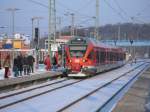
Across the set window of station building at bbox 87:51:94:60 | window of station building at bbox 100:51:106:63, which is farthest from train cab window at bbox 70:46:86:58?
window of station building at bbox 100:51:106:63

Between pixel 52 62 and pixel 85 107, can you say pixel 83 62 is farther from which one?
pixel 85 107

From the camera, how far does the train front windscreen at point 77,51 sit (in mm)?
36000

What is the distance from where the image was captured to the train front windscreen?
36000mm

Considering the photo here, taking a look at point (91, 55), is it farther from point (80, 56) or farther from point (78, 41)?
point (78, 41)

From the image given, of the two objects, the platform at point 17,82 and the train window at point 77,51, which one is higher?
the train window at point 77,51

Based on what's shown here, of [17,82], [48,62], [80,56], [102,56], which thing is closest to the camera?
[17,82]

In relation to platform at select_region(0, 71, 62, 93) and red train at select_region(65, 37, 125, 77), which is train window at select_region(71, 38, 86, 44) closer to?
red train at select_region(65, 37, 125, 77)

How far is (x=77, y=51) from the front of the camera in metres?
36.1

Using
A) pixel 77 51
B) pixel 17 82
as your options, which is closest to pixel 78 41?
pixel 77 51

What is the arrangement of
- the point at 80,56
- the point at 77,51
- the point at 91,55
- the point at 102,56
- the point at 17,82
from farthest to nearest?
the point at 102,56
the point at 91,55
the point at 77,51
the point at 80,56
the point at 17,82

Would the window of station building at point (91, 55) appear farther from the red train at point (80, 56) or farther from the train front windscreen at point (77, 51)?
the train front windscreen at point (77, 51)

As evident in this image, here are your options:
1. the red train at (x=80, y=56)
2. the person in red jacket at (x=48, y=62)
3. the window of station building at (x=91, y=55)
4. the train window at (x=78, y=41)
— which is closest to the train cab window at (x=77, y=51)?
the red train at (x=80, y=56)

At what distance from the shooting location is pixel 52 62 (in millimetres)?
44094

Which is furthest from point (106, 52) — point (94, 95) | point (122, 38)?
point (122, 38)
